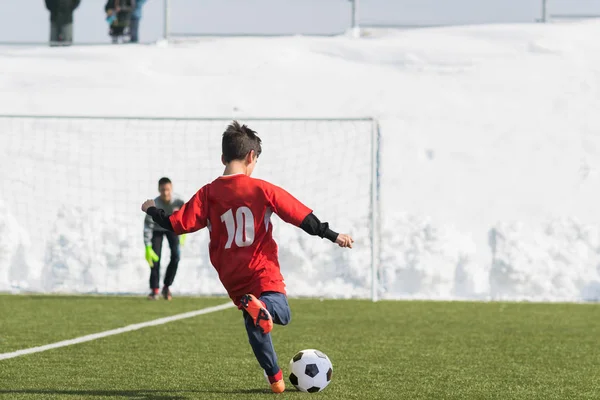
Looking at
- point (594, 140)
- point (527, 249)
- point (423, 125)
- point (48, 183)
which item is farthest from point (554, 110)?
point (48, 183)

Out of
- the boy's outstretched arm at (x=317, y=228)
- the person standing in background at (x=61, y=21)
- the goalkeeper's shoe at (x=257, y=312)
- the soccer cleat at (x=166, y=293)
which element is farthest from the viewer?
the person standing in background at (x=61, y=21)

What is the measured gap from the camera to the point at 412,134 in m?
21.0

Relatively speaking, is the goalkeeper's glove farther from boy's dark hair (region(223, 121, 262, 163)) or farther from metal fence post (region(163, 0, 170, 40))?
metal fence post (region(163, 0, 170, 40))

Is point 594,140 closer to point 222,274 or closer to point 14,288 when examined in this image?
point 14,288

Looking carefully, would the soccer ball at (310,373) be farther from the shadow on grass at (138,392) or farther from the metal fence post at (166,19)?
the metal fence post at (166,19)

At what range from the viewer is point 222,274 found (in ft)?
19.4

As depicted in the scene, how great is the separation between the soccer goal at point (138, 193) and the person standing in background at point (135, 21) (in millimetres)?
2662

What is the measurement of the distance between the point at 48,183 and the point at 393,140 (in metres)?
6.50

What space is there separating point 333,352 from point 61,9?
15525mm

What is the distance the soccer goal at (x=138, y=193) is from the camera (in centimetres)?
1636

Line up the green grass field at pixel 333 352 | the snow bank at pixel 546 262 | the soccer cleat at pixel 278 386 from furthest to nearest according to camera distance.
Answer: the snow bank at pixel 546 262 → the green grass field at pixel 333 352 → the soccer cleat at pixel 278 386

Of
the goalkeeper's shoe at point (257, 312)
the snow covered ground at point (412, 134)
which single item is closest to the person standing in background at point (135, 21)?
the snow covered ground at point (412, 134)

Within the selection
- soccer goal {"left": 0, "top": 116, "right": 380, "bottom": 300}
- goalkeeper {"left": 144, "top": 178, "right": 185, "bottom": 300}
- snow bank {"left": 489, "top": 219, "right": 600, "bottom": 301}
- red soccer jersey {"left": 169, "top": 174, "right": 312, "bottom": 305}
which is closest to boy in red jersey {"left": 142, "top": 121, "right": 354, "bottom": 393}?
red soccer jersey {"left": 169, "top": 174, "right": 312, "bottom": 305}

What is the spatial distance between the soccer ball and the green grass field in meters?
0.07
